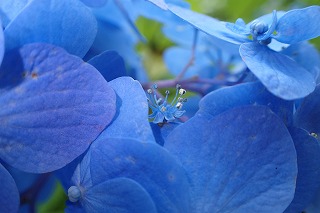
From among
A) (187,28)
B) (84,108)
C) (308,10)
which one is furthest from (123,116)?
(187,28)

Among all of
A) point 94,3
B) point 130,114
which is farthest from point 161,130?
point 94,3

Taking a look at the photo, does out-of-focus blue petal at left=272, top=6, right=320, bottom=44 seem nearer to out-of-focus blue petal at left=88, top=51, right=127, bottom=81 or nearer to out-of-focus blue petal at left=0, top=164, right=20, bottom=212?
out-of-focus blue petal at left=88, top=51, right=127, bottom=81

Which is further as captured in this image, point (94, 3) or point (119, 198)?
point (94, 3)

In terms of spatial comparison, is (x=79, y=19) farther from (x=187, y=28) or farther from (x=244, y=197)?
(x=187, y=28)

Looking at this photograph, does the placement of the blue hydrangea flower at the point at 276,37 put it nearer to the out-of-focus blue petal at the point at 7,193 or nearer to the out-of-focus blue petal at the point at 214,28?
the out-of-focus blue petal at the point at 214,28

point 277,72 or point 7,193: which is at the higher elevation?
point 277,72

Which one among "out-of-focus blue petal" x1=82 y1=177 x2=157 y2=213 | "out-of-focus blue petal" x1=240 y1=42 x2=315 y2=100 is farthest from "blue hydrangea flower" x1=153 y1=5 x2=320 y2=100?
"out-of-focus blue petal" x1=82 y1=177 x2=157 y2=213

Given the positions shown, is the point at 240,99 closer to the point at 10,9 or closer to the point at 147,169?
the point at 147,169
